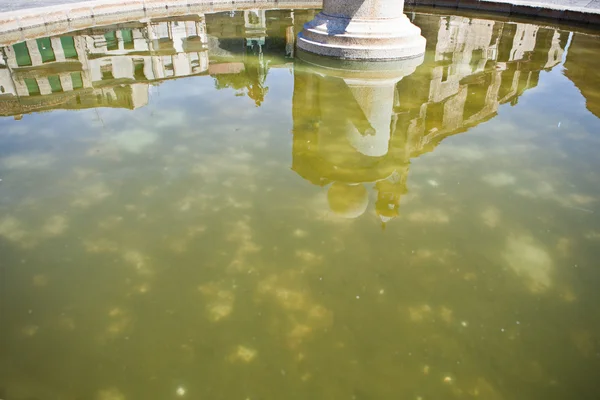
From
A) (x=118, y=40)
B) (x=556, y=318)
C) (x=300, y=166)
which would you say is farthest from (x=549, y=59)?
(x=118, y=40)

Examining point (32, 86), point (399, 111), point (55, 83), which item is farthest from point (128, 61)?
point (399, 111)

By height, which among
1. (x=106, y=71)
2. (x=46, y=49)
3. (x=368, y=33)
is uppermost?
(x=368, y=33)

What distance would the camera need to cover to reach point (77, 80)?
35.1ft

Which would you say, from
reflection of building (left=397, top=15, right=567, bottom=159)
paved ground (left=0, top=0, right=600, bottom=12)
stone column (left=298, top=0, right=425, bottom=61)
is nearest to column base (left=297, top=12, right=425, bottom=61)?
stone column (left=298, top=0, right=425, bottom=61)

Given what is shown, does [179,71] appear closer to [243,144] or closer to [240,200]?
[243,144]

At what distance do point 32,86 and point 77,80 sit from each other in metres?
1.00

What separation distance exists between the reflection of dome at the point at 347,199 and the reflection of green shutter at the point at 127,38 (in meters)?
11.0

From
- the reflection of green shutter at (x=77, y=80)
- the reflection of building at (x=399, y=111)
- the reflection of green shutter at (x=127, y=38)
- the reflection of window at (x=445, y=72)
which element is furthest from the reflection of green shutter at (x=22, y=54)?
the reflection of window at (x=445, y=72)

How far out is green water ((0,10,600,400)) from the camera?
3.68m

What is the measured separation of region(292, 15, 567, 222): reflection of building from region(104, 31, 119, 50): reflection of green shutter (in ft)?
21.5

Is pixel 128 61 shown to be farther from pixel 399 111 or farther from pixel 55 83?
pixel 399 111

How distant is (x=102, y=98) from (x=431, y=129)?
277 inches

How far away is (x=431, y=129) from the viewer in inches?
317

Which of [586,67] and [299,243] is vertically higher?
[586,67]
